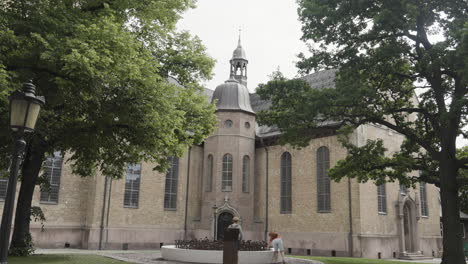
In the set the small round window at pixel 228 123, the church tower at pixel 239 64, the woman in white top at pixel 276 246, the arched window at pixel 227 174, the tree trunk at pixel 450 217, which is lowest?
the woman in white top at pixel 276 246

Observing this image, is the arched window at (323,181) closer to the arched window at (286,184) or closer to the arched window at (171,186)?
the arched window at (286,184)

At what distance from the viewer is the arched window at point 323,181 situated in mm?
27203

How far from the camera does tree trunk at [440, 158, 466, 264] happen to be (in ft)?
46.8

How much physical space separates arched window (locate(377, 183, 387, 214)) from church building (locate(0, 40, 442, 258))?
0.22 ft

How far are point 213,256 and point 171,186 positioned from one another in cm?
1447

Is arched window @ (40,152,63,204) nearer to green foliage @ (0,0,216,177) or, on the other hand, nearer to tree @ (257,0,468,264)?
green foliage @ (0,0,216,177)

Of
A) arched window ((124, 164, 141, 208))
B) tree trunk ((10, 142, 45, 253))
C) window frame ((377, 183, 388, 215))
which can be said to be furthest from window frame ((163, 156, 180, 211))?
tree trunk ((10, 142, 45, 253))

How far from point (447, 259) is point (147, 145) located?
11048 millimetres

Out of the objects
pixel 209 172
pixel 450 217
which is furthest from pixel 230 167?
pixel 450 217

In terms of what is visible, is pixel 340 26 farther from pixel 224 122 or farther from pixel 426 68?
pixel 224 122

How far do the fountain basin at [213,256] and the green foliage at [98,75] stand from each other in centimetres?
377

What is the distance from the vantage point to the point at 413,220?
29297 millimetres

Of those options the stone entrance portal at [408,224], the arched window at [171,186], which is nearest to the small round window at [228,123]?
the arched window at [171,186]

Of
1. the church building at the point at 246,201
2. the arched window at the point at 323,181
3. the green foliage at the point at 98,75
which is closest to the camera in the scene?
the green foliage at the point at 98,75
